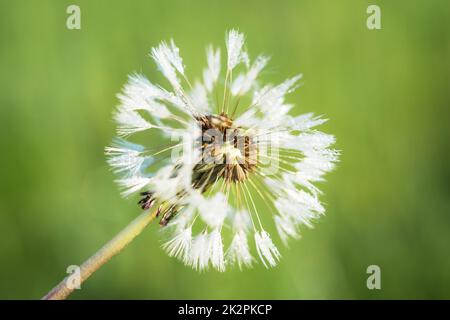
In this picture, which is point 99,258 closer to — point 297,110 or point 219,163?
point 219,163

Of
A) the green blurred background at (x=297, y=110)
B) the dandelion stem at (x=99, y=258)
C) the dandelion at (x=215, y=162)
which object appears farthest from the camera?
the green blurred background at (x=297, y=110)

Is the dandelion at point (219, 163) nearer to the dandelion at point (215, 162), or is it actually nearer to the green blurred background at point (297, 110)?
the dandelion at point (215, 162)

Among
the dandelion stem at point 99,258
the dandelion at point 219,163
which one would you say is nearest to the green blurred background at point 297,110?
the dandelion at point 219,163

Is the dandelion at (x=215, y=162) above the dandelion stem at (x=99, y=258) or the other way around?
above

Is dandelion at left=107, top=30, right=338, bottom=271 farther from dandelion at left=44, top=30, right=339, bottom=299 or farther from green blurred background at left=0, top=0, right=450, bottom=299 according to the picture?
green blurred background at left=0, top=0, right=450, bottom=299

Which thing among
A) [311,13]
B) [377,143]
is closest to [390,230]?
[377,143]

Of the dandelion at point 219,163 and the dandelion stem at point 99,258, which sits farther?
the dandelion at point 219,163
